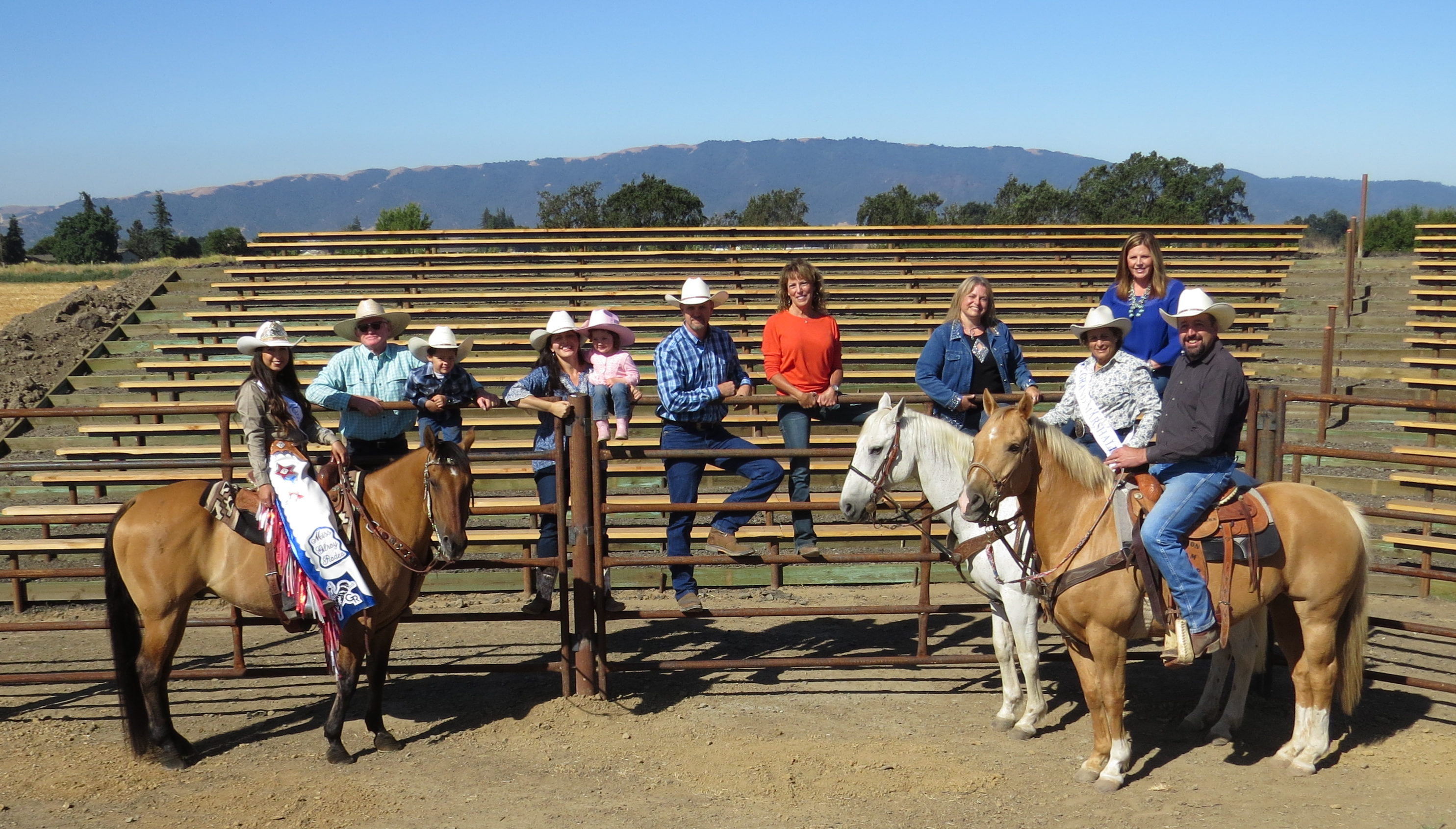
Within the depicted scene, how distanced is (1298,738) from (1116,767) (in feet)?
3.16

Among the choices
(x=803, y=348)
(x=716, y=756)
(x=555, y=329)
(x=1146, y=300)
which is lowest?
(x=716, y=756)

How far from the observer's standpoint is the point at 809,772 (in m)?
5.11

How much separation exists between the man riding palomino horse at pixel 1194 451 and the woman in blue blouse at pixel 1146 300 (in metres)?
1.15

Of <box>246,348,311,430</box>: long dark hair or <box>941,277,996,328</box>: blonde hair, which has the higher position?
<box>941,277,996,328</box>: blonde hair

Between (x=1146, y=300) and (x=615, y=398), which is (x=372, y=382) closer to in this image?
(x=615, y=398)

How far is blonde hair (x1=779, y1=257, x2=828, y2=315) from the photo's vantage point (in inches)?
259

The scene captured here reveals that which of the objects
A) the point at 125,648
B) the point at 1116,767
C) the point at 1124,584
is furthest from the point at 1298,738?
the point at 125,648

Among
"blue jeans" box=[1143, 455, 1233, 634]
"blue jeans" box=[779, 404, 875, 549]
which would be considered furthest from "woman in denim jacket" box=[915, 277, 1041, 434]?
"blue jeans" box=[1143, 455, 1233, 634]

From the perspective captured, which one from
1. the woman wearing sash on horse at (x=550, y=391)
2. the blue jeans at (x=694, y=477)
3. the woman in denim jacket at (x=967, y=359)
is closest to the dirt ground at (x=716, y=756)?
the woman wearing sash on horse at (x=550, y=391)

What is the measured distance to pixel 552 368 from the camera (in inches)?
247

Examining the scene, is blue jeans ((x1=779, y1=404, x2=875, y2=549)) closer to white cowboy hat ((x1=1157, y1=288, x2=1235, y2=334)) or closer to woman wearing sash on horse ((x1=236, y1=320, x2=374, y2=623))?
white cowboy hat ((x1=1157, y1=288, x2=1235, y2=334))

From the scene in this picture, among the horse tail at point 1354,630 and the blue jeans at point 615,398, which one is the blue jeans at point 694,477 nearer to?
the blue jeans at point 615,398

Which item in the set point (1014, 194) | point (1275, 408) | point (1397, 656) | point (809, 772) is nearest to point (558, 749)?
point (809, 772)

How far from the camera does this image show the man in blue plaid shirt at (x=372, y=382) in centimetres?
599
